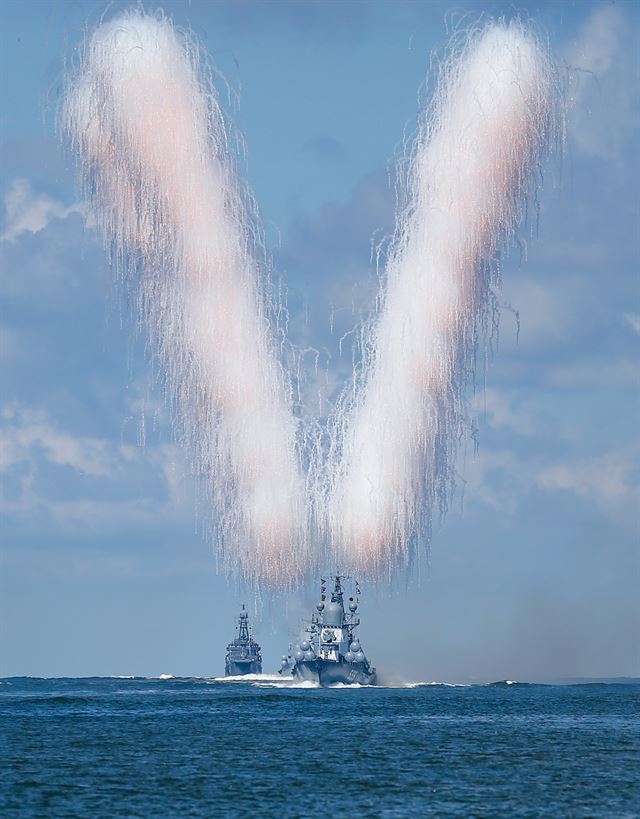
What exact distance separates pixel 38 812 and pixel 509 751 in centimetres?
5106

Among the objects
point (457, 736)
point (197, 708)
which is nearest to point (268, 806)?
point (457, 736)

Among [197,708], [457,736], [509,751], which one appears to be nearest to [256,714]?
[197,708]

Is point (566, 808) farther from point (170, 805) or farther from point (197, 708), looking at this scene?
point (197, 708)

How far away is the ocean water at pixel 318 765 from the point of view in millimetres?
92938

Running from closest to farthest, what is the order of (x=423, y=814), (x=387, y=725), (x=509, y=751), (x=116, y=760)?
(x=423, y=814) → (x=116, y=760) → (x=509, y=751) → (x=387, y=725)

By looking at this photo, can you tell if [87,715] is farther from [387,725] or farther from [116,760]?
[116,760]

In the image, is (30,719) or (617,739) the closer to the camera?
(617,739)

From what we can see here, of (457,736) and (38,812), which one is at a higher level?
→ (457,736)

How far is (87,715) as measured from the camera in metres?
184

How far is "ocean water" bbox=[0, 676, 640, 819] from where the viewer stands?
92.9 meters

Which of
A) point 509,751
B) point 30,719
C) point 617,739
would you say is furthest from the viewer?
point 30,719

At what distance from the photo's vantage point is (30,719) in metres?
179

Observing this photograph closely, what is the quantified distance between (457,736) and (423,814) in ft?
189

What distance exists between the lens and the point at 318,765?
117000mm
